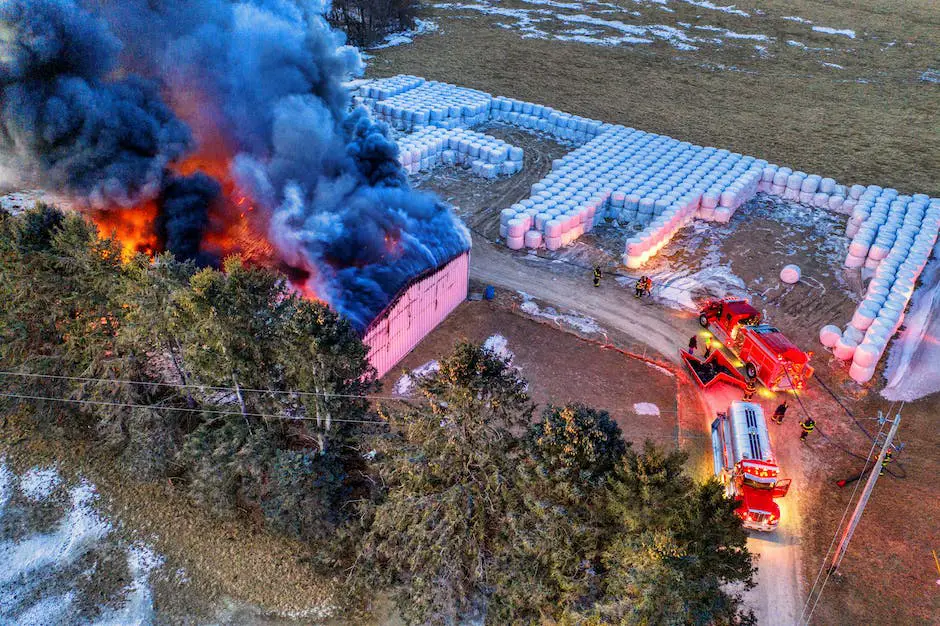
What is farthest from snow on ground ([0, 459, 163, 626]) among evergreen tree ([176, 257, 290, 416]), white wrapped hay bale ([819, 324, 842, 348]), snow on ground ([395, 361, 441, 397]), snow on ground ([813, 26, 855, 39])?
snow on ground ([813, 26, 855, 39])

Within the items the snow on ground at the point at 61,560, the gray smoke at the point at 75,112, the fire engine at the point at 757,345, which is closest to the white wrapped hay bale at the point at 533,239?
the fire engine at the point at 757,345

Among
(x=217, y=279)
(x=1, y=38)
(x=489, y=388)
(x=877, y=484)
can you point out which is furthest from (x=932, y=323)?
(x=1, y=38)

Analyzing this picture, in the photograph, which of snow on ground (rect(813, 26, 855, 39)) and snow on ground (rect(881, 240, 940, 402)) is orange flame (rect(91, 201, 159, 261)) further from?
snow on ground (rect(813, 26, 855, 39))

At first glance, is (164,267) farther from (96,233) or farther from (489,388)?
(489,388)

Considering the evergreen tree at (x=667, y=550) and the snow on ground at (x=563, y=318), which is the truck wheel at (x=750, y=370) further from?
the evergreen tree at (x=667, y=550)

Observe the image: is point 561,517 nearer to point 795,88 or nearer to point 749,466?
point 749,466

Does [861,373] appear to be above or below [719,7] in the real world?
below

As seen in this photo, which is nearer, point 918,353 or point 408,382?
point 408,382

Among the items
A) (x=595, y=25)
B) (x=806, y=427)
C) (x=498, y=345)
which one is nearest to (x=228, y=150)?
(x=498, y=345)
